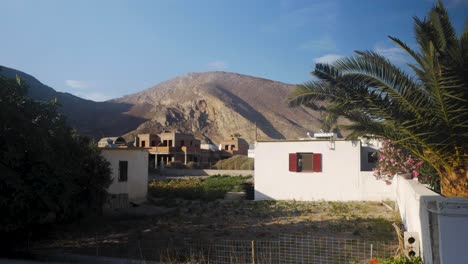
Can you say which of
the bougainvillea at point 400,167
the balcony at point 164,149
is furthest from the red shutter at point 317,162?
the balcony at point 164,149

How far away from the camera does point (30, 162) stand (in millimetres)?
9086

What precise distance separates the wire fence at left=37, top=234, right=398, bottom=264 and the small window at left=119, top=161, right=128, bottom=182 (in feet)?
24.3

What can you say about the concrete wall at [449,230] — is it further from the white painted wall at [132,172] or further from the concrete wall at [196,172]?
the concrete wall at [196,172]

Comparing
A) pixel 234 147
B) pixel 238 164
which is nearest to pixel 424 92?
pixel 238 164

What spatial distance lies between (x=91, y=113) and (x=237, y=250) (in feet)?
377

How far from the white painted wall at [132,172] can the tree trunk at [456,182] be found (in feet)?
44.8

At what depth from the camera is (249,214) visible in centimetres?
1584

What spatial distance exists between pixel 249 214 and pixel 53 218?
7.21 meters

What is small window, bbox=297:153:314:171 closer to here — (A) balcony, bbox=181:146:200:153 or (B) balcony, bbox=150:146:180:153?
(A) balcony, bbox=181:146:200:153

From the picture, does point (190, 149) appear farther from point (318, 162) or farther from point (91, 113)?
point (91, 113)

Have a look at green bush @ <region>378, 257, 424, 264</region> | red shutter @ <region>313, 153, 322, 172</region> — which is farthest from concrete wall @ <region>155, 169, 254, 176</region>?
green bush @ <region>378, 257, 424, 264</region>

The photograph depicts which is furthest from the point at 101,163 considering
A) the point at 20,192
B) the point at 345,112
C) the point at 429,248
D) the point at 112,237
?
the point at 429,248

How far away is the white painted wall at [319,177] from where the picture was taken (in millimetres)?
19172

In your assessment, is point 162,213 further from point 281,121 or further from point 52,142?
point 281,121
